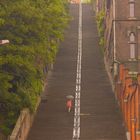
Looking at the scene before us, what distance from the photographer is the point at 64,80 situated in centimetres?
4922

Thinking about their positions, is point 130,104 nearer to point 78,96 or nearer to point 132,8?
point 78,96

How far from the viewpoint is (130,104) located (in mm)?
36094

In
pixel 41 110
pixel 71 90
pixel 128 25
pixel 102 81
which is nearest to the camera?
pixel 41 110

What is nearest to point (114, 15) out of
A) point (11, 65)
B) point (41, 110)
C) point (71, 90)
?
point (71, 90)

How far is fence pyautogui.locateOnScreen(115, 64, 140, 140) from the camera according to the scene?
3331 cm

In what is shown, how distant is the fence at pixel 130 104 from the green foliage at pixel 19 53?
17.3 feet

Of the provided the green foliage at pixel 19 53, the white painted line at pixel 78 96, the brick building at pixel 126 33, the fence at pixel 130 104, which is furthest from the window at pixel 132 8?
the green foliage at pixel 19 53

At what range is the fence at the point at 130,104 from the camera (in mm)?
33312

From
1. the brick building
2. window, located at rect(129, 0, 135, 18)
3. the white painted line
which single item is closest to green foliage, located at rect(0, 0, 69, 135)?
the white painted line

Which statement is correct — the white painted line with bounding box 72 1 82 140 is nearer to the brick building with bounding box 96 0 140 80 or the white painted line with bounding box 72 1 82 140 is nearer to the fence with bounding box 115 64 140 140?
the fence with bounding box 115 64 140 140

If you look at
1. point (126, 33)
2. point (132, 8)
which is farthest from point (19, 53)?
point (132, 8)

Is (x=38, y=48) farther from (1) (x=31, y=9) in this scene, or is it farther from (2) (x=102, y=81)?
(2) (x=102, y=81)

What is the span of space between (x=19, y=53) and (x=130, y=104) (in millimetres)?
6803

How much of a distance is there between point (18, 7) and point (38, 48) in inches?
110
